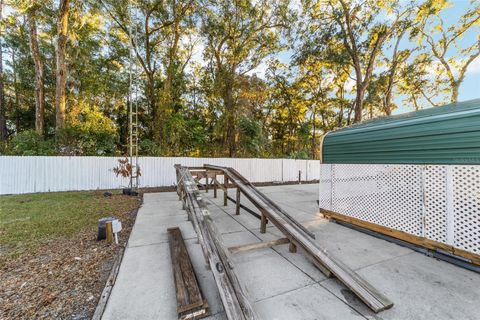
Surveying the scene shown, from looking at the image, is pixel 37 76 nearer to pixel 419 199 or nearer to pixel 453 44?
pixel 419 199

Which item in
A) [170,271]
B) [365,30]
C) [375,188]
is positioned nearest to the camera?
[170,271]

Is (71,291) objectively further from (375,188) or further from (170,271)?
(375,188)

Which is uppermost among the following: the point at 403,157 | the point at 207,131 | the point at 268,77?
the point at 268,77

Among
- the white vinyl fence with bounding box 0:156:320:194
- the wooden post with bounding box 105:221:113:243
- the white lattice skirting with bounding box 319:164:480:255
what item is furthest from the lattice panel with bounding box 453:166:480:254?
the white vinyl fence with bounding box 0:156:320:194

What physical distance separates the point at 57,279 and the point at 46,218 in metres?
2.87

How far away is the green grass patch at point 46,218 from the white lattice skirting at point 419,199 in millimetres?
5005

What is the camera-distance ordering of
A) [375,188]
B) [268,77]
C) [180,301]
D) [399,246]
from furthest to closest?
[268,77] → [375,188] → [399,246] → [180,301]

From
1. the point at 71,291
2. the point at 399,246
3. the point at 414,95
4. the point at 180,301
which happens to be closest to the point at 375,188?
the point at 399,246

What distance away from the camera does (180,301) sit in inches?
64.3

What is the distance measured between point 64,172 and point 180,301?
8475 mm

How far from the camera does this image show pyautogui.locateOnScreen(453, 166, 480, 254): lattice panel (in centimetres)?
228

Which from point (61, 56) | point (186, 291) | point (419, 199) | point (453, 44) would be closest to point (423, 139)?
point (419, 199)

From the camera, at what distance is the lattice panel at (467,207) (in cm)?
228

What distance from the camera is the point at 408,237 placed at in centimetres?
289
